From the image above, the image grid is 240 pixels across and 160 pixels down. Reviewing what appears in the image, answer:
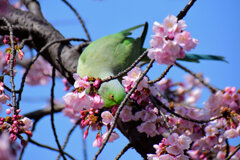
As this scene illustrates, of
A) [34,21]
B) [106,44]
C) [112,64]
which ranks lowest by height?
[112,64]

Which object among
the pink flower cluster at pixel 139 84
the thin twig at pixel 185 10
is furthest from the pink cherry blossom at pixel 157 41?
the pink flower cluster at pixel 139 84

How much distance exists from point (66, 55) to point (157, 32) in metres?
0.97

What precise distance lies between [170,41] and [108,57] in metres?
0.70

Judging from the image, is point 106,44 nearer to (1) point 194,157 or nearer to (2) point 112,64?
(2) point 112,64

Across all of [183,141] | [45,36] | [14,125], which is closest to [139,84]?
[183,141]

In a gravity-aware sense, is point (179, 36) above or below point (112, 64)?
below

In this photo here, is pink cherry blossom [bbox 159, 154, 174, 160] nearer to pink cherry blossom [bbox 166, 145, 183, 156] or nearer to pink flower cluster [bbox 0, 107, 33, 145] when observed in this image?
pink cherry blossom [bbox 166, 145, 183, 156]

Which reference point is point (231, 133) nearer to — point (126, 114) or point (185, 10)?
point (126, 114)

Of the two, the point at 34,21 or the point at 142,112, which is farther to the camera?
the point at 34,21

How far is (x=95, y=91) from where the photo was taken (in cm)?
131

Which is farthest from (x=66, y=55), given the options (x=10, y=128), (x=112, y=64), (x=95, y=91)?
(x=10, y=128)

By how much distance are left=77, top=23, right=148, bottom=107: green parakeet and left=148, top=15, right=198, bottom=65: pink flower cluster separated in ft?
1.63

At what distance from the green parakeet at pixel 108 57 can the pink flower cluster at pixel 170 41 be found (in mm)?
496

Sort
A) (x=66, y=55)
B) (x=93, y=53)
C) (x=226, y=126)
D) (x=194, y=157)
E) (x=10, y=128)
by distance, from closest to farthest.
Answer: (x=10, y=128), (x=194, y=157), (x=226, y=126), (x=93, y=53), (x=66, y=55)
